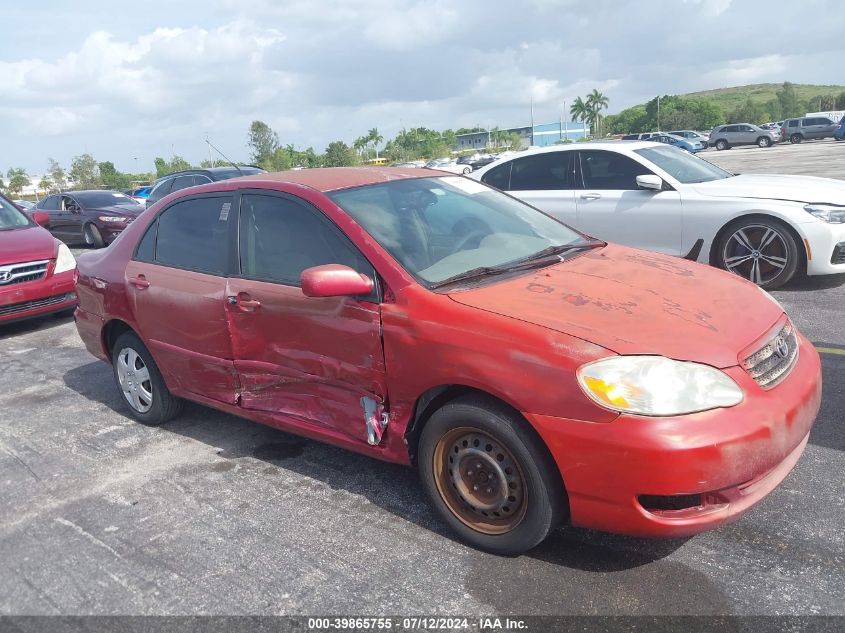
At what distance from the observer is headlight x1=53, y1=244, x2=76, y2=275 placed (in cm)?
794

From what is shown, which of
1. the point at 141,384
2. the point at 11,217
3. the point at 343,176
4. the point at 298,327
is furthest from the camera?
the point at 11,217

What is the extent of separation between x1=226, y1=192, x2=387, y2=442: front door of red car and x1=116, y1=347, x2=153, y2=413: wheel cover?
114cm

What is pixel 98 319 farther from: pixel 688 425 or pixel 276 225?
pixel 688 425

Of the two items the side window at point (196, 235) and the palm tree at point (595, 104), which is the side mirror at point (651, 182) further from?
the palm tree at point (595, 104)

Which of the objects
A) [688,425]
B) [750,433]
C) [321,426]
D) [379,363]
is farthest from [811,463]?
[321,426]

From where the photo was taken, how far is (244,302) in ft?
12.0

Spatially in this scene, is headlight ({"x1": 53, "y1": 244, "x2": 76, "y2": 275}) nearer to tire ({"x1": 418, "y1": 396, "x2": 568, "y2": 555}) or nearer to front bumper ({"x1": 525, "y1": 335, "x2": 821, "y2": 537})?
tire ({"x1": 418, "y1": 396, "x2": 568, "y2": 555})

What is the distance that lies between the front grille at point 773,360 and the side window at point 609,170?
4725 mm

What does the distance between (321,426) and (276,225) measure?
1.10 m

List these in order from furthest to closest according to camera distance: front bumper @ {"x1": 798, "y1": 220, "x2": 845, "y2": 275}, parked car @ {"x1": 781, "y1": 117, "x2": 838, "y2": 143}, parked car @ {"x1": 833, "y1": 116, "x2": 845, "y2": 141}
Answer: parked car @ {"x1": 781, "y1": 117, "x2": 838, "y2": 143}, parked car @ {"x1": 833, "y1": 116, "x2": 845, "y2": 141}, front bumper @ {"x1": 798, "y1": 220, "x2": 845, "y2": 275}

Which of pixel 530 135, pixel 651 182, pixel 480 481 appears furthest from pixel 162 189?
pixel 530 135

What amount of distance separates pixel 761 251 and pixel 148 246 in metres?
5.60

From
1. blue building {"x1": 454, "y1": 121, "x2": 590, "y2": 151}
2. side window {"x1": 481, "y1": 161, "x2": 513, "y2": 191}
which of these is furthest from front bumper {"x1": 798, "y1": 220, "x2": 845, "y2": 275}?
blue building {"x1": 454, "y1": 121, "x2": 590, "y2": 151}

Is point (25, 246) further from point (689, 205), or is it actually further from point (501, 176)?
point (689, 205)
